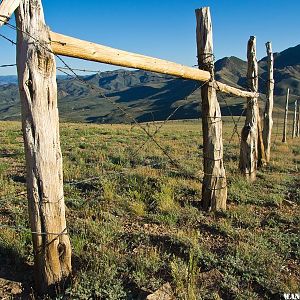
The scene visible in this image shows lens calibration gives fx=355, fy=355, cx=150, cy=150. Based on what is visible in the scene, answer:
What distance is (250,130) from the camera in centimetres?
934

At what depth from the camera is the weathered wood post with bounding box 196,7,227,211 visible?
20.9 feet

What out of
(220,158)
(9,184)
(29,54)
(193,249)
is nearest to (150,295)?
(193,249)

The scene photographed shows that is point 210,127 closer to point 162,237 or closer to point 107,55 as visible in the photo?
point 162,237

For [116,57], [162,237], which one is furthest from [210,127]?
[116,57]

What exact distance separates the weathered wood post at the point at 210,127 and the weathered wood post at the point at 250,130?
2.57 metres

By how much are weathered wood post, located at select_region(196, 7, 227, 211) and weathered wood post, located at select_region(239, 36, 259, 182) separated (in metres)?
2.57

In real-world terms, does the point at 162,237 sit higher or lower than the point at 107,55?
lower

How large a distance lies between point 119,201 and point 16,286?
289cm

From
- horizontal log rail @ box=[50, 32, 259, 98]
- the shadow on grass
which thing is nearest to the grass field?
the shadow on grass

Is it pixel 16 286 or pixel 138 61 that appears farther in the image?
pixel 138 61

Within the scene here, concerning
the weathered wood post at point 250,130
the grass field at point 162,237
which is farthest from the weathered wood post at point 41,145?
the weathered wood post at point 250,130

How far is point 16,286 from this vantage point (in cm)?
387

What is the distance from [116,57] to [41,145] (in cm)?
156

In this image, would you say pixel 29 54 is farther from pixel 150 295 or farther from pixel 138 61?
pixel 150 295
